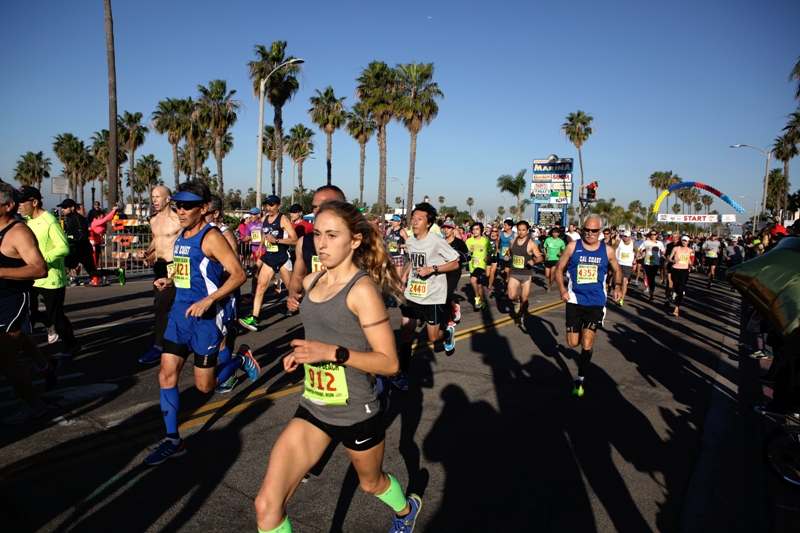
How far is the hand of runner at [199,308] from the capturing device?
3.95m

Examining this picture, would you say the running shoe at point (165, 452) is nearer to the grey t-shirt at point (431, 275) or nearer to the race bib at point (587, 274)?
the grey t-shirt at point (431, 275)

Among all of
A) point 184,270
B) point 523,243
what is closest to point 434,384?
point 184,270

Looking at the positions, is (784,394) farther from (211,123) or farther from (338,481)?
(211,123)

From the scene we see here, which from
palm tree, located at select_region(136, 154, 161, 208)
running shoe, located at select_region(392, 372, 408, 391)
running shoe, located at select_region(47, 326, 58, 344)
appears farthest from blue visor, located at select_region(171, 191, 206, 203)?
palm tree, located at select_region(136, 154, 161, 208)

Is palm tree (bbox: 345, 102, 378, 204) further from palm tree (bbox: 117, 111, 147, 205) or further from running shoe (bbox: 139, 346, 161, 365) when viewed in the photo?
running shoe (bbox: 139, 346, 161, 365)

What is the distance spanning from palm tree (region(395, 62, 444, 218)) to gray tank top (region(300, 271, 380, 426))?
32.5 meters

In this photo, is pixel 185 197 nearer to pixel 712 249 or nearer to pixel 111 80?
pixel 111 80

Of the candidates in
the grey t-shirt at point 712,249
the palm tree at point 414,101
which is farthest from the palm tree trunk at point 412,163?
the grey t-shirt at point 712,249

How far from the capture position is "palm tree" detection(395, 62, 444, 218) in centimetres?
3475

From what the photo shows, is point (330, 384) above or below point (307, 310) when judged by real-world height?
below

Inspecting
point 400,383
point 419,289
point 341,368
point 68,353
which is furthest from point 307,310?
point 68,353

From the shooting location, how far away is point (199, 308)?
396 cm

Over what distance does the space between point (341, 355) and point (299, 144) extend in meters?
51.7

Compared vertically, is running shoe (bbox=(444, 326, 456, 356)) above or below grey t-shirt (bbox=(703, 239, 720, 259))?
below
